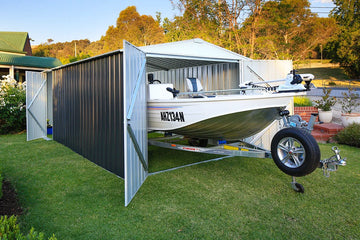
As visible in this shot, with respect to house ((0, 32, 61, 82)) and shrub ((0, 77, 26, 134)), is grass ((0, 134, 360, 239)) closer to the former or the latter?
shrub ((0, 77, 26, 134))

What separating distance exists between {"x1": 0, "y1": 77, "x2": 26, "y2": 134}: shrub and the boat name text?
7.81 meters

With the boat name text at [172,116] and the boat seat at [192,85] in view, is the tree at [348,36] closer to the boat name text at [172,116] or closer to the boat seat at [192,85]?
the boat seat at [192,85]

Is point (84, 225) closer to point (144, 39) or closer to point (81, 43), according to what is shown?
point (144, 39)

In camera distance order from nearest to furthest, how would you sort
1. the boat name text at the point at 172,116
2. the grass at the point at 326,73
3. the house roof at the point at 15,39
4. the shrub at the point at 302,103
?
the boat name text at the point at 172,116
the shrub at the point at 302,103
the house roof at the point at 15,39
the grass at the point at 326,73

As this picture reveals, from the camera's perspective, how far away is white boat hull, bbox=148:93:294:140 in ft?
13.0

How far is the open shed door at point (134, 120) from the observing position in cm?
374

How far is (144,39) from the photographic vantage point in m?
37.3

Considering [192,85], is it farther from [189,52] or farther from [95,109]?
[95,109]

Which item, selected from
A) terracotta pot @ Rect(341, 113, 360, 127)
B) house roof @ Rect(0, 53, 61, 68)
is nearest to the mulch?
terracotta pot @ Rect(341, 113, 360, 127)

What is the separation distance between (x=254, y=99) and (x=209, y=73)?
4119mm

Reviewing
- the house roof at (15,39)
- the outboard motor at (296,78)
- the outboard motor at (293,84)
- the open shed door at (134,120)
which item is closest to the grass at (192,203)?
the open shed door at (134,120)

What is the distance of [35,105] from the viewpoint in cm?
910

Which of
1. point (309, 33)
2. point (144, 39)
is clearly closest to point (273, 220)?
point (309, 33)

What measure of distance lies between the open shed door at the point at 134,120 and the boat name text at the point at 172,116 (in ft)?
1.19
